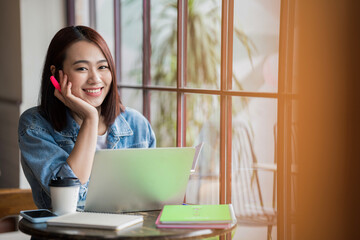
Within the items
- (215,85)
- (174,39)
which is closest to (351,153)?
(215,85)

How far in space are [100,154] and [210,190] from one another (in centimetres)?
90

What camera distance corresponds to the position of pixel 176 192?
1.67 metres

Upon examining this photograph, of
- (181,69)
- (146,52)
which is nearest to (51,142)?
(181,69)

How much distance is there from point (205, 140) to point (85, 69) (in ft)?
2.16

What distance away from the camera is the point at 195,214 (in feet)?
4.95

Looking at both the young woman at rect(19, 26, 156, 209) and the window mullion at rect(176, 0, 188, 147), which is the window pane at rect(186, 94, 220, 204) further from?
the young woman at rect(19, 26, 156, 209)

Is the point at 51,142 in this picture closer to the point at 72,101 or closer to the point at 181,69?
the point at 72,101

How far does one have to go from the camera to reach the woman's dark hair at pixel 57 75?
1.96m

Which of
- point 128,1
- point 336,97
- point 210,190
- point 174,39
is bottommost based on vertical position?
point 210,190

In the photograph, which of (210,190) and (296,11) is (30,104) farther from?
(296,11)

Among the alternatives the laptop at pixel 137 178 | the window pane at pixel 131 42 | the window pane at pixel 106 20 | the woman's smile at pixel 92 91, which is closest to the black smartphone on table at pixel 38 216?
the laptop at pixel 137 178

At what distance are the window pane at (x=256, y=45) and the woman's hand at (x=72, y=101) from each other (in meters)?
0.61

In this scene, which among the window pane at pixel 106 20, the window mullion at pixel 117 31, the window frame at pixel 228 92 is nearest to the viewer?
the window frame at pixel 228 92

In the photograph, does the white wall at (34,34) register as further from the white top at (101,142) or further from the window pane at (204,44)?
the white top at (101,142)
